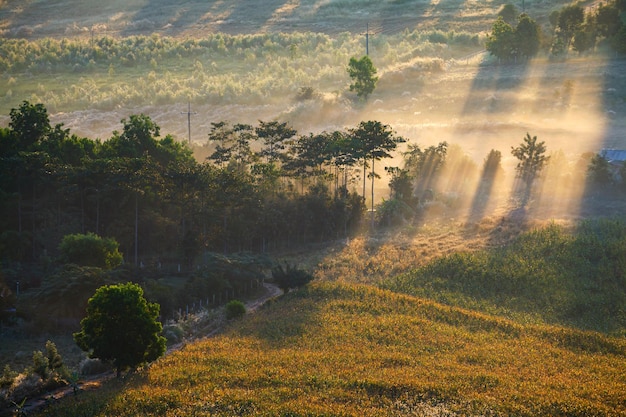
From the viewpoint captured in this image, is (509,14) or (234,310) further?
(509,14)

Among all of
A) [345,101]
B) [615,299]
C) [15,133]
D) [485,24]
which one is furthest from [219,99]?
[615,299]

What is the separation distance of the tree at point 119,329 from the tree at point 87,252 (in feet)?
55.2

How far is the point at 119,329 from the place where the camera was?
120 ft

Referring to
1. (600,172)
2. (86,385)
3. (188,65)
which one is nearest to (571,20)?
(600,172)

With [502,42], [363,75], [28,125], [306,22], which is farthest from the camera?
[306,22]

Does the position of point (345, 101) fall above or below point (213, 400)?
above

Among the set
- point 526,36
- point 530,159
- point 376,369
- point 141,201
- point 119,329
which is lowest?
point 376,369

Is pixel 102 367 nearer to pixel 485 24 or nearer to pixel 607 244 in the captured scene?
pixel 607 244

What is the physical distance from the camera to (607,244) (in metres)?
60.2

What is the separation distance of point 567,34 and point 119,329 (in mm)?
119242

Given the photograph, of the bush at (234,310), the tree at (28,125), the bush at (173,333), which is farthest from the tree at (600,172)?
the tree at (28,125)

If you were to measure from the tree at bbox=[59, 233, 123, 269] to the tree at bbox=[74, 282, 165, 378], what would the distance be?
16810 mm

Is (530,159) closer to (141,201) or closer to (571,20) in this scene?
(141,201)

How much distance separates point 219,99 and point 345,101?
920 inches
